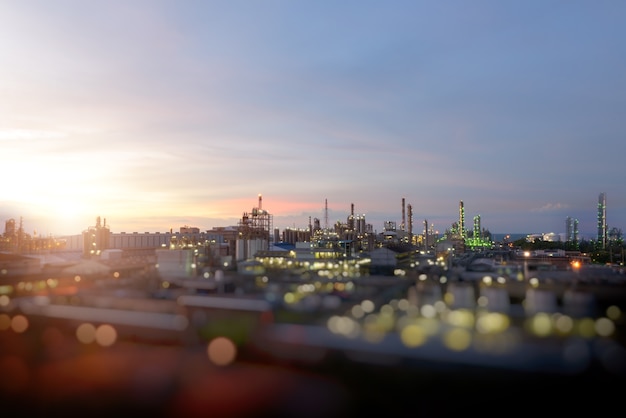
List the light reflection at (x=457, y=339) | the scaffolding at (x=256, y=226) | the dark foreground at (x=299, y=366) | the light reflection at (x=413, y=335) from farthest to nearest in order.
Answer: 1. the scaffolding at (x=256, y=226)
2. the light reflection at (x=413, y=335)
3. the light reflection at (x=457, y=339)
4. the dark foreground at (x=299, y=366)

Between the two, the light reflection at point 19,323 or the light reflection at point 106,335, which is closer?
the light reflection at point 106,335

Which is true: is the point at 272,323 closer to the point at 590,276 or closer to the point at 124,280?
the point at 124,280

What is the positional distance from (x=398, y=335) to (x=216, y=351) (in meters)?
1.68

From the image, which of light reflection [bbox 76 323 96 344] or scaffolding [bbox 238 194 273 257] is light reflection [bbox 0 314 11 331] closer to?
light reflection [bbox 76 323 96 344]

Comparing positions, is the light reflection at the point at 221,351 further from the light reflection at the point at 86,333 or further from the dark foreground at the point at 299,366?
the light reflection at the point at 86,333

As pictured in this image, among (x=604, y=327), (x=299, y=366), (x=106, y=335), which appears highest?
(x=604, y=327)

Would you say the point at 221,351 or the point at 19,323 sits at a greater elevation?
the point at 19,323

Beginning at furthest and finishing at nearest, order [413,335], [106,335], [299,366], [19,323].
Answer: [19,323]
[106,335]
[413,335]
[299,366]

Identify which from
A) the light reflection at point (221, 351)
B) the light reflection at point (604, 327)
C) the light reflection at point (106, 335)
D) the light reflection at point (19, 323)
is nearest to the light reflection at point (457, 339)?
the light reflection at point (604, 327)

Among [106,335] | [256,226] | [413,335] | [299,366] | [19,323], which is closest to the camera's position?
[299,366]

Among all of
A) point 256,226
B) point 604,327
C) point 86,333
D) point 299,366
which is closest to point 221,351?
point 299,366

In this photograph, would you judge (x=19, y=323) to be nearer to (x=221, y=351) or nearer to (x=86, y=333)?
(x=86, y=333)

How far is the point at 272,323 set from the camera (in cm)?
421

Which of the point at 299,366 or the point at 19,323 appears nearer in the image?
the point at 299,366
